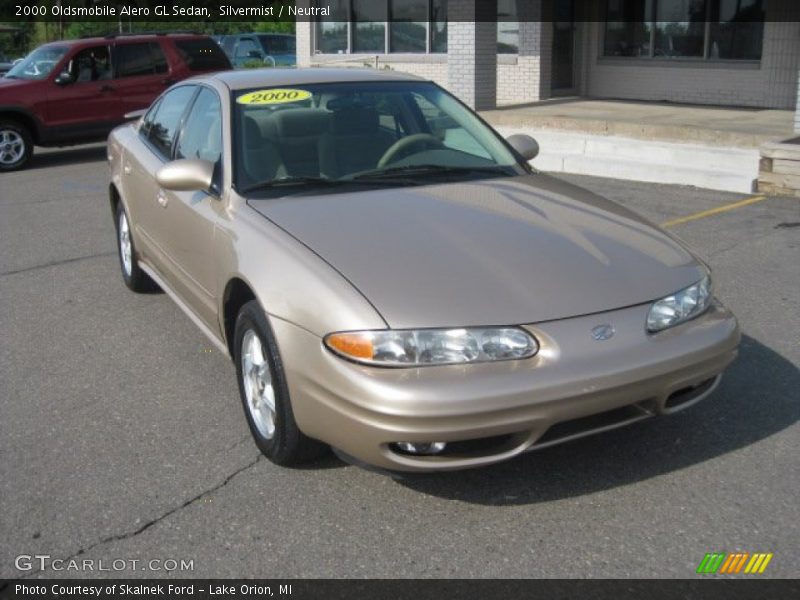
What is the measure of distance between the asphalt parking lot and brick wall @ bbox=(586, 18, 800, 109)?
10.4 metres

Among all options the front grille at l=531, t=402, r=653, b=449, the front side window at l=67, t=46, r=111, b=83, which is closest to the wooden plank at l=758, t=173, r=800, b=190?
the front grille at l=531, t=402, r=653, b=449

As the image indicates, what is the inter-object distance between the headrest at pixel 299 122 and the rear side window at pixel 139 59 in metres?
10.8

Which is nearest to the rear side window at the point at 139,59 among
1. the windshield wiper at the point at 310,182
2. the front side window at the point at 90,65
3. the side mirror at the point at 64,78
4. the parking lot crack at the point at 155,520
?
the front side window at the point at 90,65

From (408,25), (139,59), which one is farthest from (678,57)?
(139,59)

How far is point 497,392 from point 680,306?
94 centimetres

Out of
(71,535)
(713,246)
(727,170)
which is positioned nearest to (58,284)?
(71,535)

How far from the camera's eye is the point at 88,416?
4492 millimetres

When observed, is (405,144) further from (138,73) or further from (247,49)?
(247,49)

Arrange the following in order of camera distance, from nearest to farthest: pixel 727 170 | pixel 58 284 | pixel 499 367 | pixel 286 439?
pixel 499 367, pixel 286 439, pixel 58 284, pixel 727 170

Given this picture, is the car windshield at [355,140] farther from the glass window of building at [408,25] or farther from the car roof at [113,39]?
the glass window of building at [408,25]

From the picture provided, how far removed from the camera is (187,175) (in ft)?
14.2

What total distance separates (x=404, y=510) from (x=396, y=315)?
80cm

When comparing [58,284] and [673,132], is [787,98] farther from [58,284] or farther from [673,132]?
[58,284]

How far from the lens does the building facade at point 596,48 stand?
1483 cm
